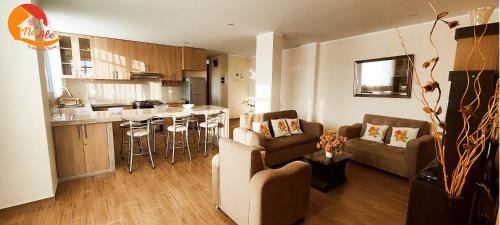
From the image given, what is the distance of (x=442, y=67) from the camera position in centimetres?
346

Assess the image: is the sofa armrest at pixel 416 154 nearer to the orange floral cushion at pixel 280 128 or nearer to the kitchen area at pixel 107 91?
the orange floral cushion at pixel 280 128

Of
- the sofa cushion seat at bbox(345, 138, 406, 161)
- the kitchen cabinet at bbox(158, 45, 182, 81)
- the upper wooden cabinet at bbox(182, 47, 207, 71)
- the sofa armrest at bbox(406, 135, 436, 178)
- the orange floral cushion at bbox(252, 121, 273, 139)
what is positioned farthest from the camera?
the upper wooden cabinet at bbox(182, 47, 207, 71)

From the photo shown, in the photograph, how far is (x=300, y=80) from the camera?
5859 mm

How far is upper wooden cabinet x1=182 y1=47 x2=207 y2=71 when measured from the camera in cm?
613

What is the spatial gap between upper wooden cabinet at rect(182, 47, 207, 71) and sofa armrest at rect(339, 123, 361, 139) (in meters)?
4.33

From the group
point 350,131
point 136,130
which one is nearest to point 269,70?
point 350,131

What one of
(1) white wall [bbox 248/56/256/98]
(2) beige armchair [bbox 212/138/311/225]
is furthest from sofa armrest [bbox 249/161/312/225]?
(1) white wall [bbox 248/56/256/98]

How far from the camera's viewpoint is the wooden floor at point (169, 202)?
2215mm

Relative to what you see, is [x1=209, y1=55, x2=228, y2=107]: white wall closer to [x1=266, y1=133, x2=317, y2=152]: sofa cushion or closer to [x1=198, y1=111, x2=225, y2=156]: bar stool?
[x1=198, y1=111, x2=225, y2=156]: bar stool

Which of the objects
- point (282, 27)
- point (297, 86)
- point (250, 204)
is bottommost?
point (250, 204)

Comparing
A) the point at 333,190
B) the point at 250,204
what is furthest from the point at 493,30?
the point at 333,190

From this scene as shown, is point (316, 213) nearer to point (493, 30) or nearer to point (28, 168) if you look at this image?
point (493, 30)

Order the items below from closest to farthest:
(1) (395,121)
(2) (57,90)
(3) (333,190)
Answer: (3) (333,190) < (1) (395,121) < (2) (57,90)

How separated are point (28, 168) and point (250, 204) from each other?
2.43 m
